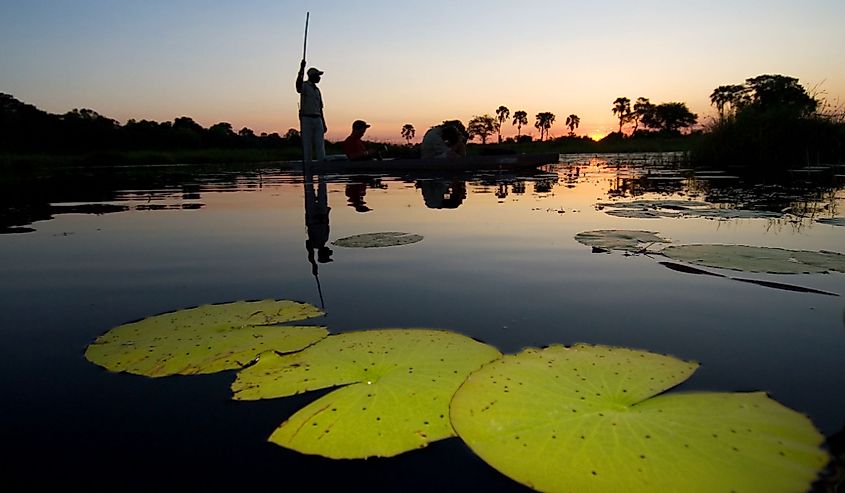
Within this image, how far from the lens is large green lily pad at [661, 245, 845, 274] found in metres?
2.30

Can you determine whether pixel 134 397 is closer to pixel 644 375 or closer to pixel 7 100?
pixel 644 375

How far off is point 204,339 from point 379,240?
1.85 metres

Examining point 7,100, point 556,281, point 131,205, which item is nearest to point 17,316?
point 556,281

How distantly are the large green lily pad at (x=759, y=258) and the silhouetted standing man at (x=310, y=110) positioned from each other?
9.16 metres

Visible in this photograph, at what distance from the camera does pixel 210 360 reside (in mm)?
1463

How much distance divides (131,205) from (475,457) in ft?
21.5

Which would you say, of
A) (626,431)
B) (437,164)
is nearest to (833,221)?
(626,431)

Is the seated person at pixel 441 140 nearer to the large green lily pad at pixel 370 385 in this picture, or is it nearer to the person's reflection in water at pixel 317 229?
the person's reflection in water at pixel 317 229

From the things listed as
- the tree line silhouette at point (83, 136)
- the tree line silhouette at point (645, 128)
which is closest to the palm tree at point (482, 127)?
the tree line silhouette at point (645, 128)

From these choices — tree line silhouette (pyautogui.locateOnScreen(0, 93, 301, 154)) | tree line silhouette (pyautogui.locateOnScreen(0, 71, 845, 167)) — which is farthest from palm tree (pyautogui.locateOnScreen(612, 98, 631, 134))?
tree line silhouette (pyautogui.locateOnScreen(0, 93, 301, 154))

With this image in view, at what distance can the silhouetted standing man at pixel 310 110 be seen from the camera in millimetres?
10655

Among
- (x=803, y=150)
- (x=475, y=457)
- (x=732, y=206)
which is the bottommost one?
(x=475, y=457)

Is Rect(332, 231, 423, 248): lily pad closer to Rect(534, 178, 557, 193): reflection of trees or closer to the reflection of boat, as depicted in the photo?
Rect(534, 178, 557, 193): reflection of trees

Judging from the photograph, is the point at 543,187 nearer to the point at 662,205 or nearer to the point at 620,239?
the point at 662,205
